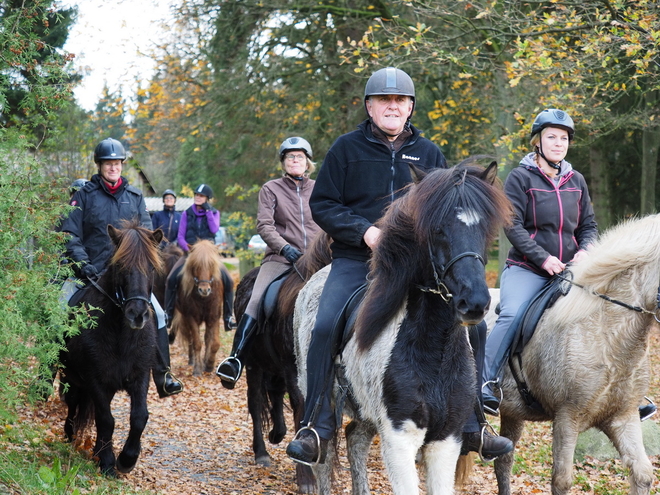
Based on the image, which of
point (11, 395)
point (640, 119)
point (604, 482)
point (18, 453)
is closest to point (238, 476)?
point (18, 453)

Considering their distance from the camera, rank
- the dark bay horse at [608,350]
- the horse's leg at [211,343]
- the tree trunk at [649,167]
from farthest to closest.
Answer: the tree trunk at [649,167] < the horse's leg at [211,343] < the dark bay horse at [608,350]

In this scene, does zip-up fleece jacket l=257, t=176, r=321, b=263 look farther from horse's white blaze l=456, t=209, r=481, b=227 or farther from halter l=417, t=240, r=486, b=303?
horse's white blaze l=456, t=209, r=481, b=227

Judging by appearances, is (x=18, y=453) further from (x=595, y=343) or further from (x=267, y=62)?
(x=267, y=62)

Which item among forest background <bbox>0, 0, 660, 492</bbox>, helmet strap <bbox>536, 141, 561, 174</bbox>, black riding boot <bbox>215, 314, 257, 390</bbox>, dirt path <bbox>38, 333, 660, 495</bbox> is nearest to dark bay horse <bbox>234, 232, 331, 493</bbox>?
black riding boot <bbox>215, 314, 257, 390</bbox>

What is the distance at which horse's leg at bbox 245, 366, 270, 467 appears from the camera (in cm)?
778

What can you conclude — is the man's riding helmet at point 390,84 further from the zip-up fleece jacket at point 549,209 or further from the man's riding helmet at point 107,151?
the man's riding helmet at point 107,151

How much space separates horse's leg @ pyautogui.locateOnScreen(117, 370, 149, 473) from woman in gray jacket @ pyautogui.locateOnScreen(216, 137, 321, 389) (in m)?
0.92

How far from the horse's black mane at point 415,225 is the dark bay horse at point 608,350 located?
1.75m

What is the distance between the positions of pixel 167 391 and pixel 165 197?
10.9m

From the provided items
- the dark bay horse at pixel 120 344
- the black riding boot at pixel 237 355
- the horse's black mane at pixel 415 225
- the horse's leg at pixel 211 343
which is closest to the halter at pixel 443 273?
the horse's black mane at pixel 415 225

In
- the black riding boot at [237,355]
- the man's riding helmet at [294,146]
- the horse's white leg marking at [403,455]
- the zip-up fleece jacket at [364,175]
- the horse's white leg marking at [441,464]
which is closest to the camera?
the horse's white leg marking at [403,455]

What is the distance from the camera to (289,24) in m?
18.5

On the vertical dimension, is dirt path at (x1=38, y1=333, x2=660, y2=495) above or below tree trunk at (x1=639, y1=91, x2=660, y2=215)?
below

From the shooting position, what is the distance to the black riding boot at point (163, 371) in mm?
7512
